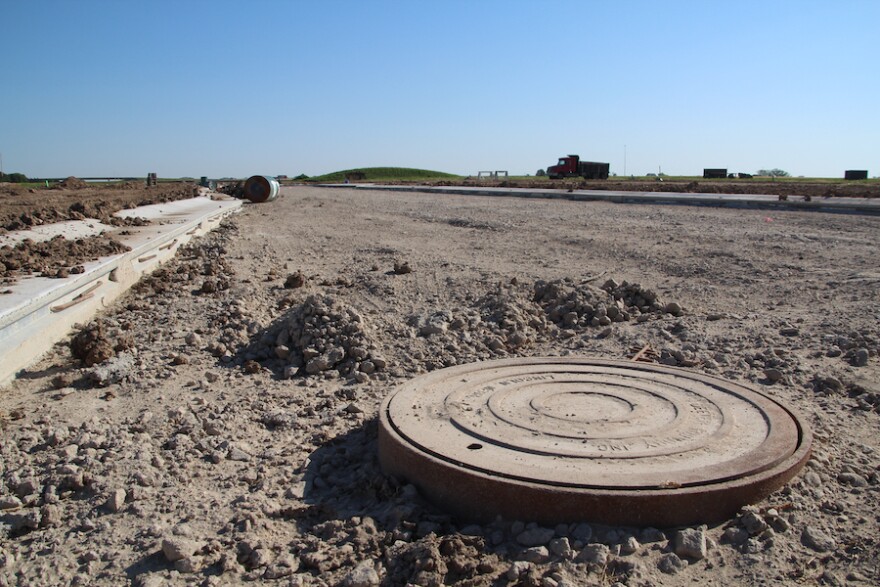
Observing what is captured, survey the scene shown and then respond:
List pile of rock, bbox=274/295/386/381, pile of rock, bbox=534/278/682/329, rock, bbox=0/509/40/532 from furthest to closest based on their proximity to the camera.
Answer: pile of rock, bbox=534/278/682/329 → pile of rock, bbox=274/295/386/381 → rock, bbox=0/509/40/532

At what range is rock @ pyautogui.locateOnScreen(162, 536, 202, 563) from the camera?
3.40 metres

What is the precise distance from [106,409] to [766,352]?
5.14m

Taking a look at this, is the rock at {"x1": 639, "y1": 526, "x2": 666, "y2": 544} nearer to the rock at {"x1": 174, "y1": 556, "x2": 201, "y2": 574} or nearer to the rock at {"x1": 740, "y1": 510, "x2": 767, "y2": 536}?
the rock at {"x1": 740, "y1": 510, "x2": 767, "y2": 536}

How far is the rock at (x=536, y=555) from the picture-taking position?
3.33m

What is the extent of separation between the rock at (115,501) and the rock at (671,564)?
2695 millimetres

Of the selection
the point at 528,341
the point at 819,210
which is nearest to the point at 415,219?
the point at 819,210

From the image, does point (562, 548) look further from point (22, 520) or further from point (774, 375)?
point (774, 375)

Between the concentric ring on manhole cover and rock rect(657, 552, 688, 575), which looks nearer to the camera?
rock rect(657, 552, 688, 575)

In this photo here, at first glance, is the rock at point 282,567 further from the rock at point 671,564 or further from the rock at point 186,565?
the rock at point 671,564

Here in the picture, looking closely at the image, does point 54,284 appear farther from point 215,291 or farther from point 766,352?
point 766,352

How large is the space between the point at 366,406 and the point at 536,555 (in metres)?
2.36

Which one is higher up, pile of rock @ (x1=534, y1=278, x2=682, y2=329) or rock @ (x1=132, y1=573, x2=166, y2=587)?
pile of rock @ (x1=534, y1=278, x2=682, y2=329)

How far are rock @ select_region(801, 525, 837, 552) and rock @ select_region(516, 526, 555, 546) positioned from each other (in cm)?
120

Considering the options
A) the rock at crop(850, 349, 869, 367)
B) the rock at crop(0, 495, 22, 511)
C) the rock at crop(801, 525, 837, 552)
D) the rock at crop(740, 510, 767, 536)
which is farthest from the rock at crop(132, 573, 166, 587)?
the rock at crop(850, 349, 869, 367)
